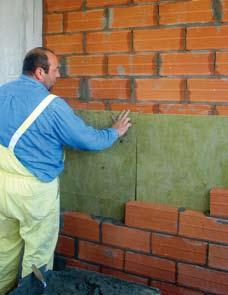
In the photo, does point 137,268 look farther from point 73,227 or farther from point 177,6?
point 177,6

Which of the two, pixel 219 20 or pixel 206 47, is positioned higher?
pixel 219 20

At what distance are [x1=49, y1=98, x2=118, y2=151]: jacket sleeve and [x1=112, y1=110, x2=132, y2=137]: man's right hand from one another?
0.05m

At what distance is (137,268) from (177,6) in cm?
157

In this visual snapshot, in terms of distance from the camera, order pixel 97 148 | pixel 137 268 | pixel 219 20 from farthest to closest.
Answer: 1. pixel 137 268
2. pixel 97 148
3. pixel 219 20

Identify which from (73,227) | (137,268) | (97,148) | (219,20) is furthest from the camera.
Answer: (73,227)

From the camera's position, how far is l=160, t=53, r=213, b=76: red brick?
2.17 metres

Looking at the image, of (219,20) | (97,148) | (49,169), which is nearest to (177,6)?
(219,20)

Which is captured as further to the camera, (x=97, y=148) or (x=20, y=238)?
(x=20, y=238)

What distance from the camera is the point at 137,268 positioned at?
2465 mm

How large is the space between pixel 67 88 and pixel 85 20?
0.45 meters

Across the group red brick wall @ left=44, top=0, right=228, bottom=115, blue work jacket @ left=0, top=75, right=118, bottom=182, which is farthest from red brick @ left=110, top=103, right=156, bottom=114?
blue work jacket @ left=0, top=75, right=118, bottom=182

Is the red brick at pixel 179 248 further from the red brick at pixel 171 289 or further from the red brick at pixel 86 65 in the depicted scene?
the red brick at pixel 86 65

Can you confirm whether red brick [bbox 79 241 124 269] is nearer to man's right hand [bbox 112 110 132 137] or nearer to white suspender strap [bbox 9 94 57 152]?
man's right hand [bbox 112 110 132 137]

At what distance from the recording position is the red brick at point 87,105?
2521 millimetres
